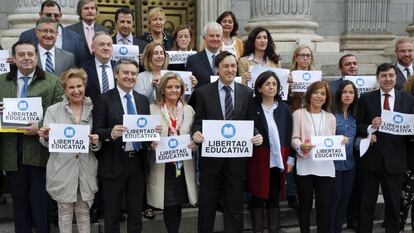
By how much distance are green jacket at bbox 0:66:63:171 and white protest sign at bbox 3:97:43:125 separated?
0.14 m

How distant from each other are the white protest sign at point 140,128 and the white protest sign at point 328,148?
1.64 meters

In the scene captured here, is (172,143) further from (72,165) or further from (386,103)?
(386,103)

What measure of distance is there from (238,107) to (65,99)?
1.72 m

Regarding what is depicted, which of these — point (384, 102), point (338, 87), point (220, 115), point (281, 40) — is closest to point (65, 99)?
point (220, 115)

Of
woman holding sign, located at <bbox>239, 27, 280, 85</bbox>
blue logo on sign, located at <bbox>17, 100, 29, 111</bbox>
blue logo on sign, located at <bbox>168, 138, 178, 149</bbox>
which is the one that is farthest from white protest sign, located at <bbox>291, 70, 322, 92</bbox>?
blue logo on sign, located at <bbox>17, 100, 29, 111</bbox>

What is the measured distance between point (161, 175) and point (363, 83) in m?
2.77

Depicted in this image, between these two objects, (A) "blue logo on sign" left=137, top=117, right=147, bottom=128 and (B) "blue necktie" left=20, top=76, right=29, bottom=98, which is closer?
(A) "blue logo on sign" left=137, top=117, right=147, bottom=128

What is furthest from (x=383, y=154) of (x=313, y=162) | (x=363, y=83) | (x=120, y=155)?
(x=120, y=155)

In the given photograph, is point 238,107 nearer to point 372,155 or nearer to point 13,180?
point 372,155

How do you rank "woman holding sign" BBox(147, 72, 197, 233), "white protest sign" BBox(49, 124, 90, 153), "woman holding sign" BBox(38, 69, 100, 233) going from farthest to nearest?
"woman holding sign" BBox(147, 72, 197, 233) → "woman holding sign" BBox(38, 69, 100, 233) → "white protest sign" BBox(49, 124, 90, 153)

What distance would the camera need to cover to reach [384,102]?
6.08 m

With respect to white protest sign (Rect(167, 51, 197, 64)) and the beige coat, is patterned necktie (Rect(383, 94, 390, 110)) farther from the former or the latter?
white protest sign (Rect(167, 51, 197, 64))

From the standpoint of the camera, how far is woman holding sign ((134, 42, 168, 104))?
6004mm

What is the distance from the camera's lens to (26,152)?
5391mm
